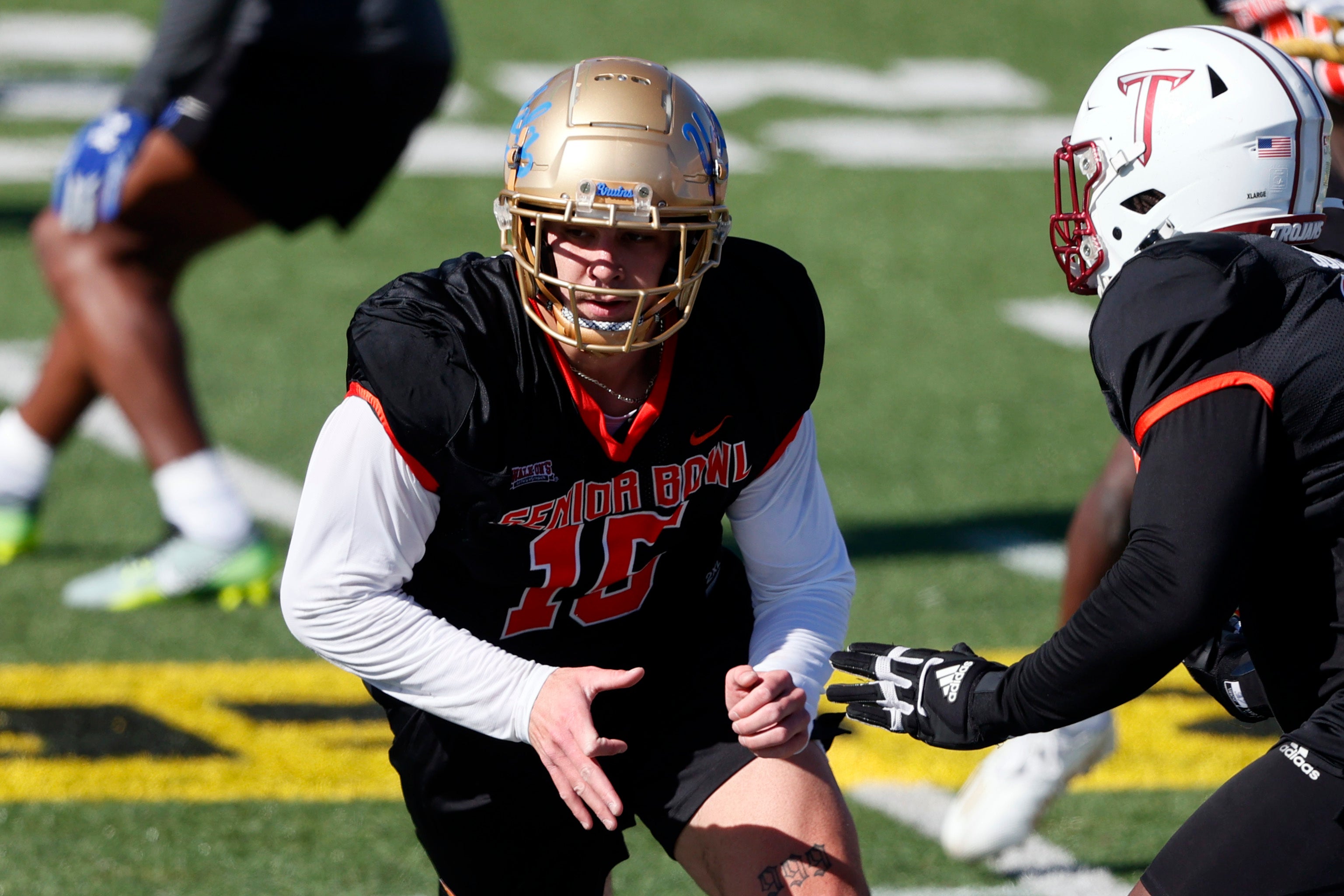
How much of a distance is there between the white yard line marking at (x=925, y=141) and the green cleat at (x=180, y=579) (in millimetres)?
5751

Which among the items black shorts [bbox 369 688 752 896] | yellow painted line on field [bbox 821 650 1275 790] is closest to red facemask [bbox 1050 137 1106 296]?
black shorts [bbox 369 688 752 896]

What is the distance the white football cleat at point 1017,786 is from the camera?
12.0ft

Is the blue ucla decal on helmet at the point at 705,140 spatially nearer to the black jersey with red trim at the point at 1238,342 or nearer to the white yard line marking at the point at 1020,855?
the black jersey with red trim at the point at 1238,342

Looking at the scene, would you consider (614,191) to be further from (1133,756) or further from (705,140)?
(1133,756)

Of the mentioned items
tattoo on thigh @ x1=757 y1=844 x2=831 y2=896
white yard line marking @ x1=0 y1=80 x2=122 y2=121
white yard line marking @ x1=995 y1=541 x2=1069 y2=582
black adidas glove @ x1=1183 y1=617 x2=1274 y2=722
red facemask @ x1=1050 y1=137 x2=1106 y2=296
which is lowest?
white yard line marking @ x1=0 y1=80 x2=122 y2=121

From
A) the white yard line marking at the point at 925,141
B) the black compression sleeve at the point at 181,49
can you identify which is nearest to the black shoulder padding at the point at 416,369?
the black compression sleeve at the point at 181,49

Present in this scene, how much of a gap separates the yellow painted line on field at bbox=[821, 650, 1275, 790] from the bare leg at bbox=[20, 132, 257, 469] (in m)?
2.08

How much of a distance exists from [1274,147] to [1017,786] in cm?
167

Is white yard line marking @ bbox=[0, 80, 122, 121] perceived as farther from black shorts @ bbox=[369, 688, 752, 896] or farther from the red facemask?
the red facemask

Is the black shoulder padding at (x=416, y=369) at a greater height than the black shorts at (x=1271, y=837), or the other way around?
the black shoulder padding at (x=416, y=369)

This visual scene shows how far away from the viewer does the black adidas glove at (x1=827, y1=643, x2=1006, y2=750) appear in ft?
8.05

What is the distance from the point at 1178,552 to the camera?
7.16ft

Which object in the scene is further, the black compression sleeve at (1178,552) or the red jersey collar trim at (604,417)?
the red jersey collar trim at (604,417)

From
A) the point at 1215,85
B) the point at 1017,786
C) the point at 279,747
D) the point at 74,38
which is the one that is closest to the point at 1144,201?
the point at 1215,85
